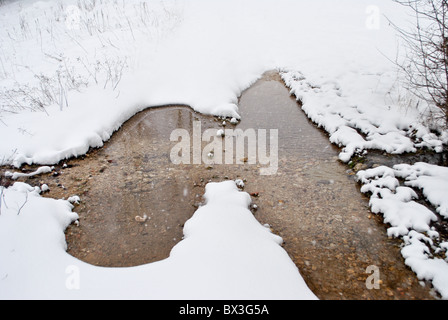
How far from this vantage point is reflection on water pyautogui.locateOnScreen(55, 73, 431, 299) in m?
3.23

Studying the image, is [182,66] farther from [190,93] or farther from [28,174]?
[28,174]

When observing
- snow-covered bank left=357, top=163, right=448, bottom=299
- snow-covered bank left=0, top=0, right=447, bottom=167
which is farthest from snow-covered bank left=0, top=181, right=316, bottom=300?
snow-covered bank left=0, top=0, right=447, bottom=167

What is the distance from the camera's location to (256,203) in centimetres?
422

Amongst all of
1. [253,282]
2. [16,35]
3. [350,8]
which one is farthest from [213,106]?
[350,8]

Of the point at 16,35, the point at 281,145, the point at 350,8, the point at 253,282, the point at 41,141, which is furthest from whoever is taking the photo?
the point at 350,8

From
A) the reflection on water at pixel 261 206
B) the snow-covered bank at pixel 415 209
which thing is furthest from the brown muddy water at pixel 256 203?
the snow-covered bank at pixel 415 209

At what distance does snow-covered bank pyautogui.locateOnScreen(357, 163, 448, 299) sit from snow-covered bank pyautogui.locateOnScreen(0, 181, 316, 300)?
4.89 ft

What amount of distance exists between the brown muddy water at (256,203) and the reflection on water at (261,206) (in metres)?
0.01

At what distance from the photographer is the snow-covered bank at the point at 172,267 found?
103 inches

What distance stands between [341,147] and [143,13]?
34.6 feet

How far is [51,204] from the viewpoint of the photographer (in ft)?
12.8

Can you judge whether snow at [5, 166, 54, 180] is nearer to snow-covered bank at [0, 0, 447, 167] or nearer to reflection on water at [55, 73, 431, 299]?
snow-covered bank at [0, 0, 447, 167]

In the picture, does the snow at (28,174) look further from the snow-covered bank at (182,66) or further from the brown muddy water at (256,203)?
the snow-covered bank at (182,66)

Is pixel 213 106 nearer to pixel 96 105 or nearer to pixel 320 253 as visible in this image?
pixel 96 105
